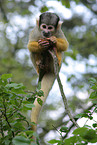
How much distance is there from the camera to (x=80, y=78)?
816 cm

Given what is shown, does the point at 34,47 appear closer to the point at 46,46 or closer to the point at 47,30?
the point at 46,46

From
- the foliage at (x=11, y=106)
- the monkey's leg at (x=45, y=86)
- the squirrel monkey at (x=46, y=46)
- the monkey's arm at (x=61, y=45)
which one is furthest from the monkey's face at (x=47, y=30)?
the foliage at (x=11, y=106)

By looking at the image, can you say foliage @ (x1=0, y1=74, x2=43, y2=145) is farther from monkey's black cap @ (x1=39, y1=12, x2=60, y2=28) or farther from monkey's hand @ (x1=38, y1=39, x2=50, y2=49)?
monkey's black cap @ (x1=39, y1=12, x2=60, y2=28)

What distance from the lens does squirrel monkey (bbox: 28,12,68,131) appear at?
3540 mm

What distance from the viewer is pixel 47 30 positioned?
400cm

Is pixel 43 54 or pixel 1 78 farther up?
pixel 1 78

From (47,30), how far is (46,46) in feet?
2.05

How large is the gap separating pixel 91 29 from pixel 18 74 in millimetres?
4406

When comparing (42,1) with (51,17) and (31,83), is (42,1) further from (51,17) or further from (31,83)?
(31,83)

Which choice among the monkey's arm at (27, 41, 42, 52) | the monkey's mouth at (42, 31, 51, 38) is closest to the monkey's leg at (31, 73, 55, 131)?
the monkey's arm at (27, 41, 42, 52)

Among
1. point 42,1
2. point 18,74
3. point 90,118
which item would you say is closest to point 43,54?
point 90,118

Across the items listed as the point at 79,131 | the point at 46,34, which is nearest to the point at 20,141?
the point at 79,131

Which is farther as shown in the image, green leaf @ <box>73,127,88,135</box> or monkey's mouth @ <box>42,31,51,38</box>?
monkey's mouth @ <box>42,31,51,38</box>

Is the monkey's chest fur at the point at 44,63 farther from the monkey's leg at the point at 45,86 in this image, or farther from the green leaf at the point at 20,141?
the green leaf at the point at 20,141
